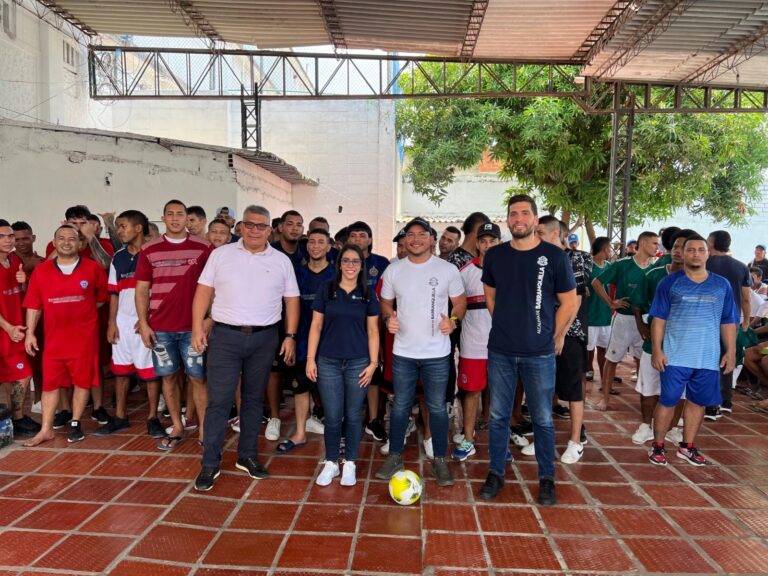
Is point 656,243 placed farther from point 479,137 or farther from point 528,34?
point 479,137

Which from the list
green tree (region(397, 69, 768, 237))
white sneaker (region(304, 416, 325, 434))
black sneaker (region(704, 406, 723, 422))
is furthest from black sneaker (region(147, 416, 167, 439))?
green tree (region(397, 69, 768, 237))

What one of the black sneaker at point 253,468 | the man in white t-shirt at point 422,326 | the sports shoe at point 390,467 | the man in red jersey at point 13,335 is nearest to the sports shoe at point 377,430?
the sports shoe at point 390,467

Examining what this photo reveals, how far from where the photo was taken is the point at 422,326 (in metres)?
3.75

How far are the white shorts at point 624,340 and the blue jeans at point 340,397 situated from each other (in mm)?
3001

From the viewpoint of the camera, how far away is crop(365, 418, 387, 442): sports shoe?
4.60 meters

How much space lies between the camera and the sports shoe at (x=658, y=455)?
424 centimetres

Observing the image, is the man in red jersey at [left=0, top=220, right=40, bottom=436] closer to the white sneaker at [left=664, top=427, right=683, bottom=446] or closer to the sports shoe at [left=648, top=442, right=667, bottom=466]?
the sports shoe at [left=648, top=442, right=667, bottom=466]

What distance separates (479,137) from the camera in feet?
42.7

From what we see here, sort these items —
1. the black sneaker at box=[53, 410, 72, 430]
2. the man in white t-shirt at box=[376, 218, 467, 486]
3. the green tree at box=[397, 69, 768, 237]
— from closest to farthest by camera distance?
1. the man in white t-shirt at box=[376, 218, 467, 486]
2. the black sneaker at box=[53, 410, 72, 430]
3. the green tree at box=[397, 69, 768, 237]

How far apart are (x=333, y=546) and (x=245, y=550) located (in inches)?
18.4

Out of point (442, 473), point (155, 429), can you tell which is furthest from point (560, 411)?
point (155, 429)

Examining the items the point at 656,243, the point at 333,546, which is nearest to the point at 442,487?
A: the point at 333,546

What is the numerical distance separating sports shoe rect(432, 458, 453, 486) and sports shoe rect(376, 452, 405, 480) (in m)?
0.25

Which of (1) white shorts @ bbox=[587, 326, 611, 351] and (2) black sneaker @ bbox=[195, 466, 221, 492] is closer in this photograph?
(2) black sneaker @ bbox=[195, 466, 221, 492]
